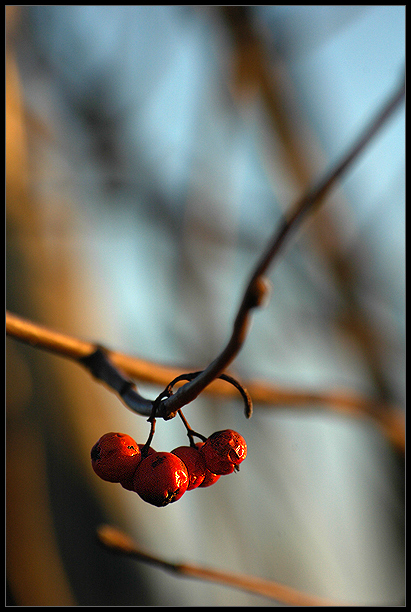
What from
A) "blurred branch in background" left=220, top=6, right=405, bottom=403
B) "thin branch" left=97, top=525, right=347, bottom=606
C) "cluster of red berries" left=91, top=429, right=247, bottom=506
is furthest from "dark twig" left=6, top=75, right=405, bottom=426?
"blurred branch in background" left=220, top=6, right=405, bottom=403

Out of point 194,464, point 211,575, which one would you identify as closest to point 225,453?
point 194,464

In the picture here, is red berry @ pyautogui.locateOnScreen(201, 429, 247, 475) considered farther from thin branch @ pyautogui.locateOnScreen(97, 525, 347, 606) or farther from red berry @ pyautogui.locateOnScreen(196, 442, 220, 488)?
thin branch @ pyautogui.locateOnScreen(97, 525, 347, 606)

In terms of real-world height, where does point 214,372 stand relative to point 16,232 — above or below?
below

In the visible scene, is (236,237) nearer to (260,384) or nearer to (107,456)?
(260,384)

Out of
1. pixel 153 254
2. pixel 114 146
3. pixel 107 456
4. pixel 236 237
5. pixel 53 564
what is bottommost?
pixel 53 564

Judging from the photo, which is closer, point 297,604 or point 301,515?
point 297,604

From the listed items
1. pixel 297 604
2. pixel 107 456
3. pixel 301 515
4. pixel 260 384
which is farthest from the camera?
pixel 301 515

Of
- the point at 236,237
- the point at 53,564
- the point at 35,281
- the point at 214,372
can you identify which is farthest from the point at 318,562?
the point at 214,372
